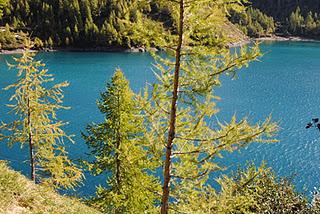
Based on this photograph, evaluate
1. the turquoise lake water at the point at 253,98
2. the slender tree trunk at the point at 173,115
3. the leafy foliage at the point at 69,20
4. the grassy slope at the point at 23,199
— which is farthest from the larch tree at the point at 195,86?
the leafy foliage at the point at 69,20

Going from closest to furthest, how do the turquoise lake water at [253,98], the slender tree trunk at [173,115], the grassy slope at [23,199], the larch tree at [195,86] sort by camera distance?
1. the larch tree at [195,86]
2. the slender tree trunk at [173,115]
3. the grassy slope at [23,199]
4. the turquoise lake water at [253,98]

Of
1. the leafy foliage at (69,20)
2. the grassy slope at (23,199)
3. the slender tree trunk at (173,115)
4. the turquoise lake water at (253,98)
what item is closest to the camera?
the slender tree trunk at (173,115)

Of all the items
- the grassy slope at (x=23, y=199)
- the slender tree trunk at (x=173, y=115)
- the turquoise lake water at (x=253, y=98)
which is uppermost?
the slender tree trunk at (x=173, y=115)

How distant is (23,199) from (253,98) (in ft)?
233

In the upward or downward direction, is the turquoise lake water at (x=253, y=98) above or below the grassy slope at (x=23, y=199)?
below

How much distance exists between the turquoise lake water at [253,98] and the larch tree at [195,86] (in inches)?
222

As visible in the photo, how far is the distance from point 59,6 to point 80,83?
9036 cm

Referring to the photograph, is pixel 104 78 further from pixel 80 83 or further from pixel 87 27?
pixel 87 27

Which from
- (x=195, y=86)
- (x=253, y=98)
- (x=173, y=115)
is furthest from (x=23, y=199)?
(x=253, y=98)

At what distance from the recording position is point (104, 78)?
95562mm

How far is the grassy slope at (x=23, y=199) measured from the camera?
38.0 ft

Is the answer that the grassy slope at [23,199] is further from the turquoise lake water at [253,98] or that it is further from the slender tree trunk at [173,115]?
the turquoise lake water at [253,98]

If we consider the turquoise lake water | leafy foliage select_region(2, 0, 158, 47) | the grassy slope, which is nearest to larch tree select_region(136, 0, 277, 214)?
the grassy slope

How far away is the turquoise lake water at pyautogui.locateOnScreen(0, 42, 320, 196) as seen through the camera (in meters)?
47.9
